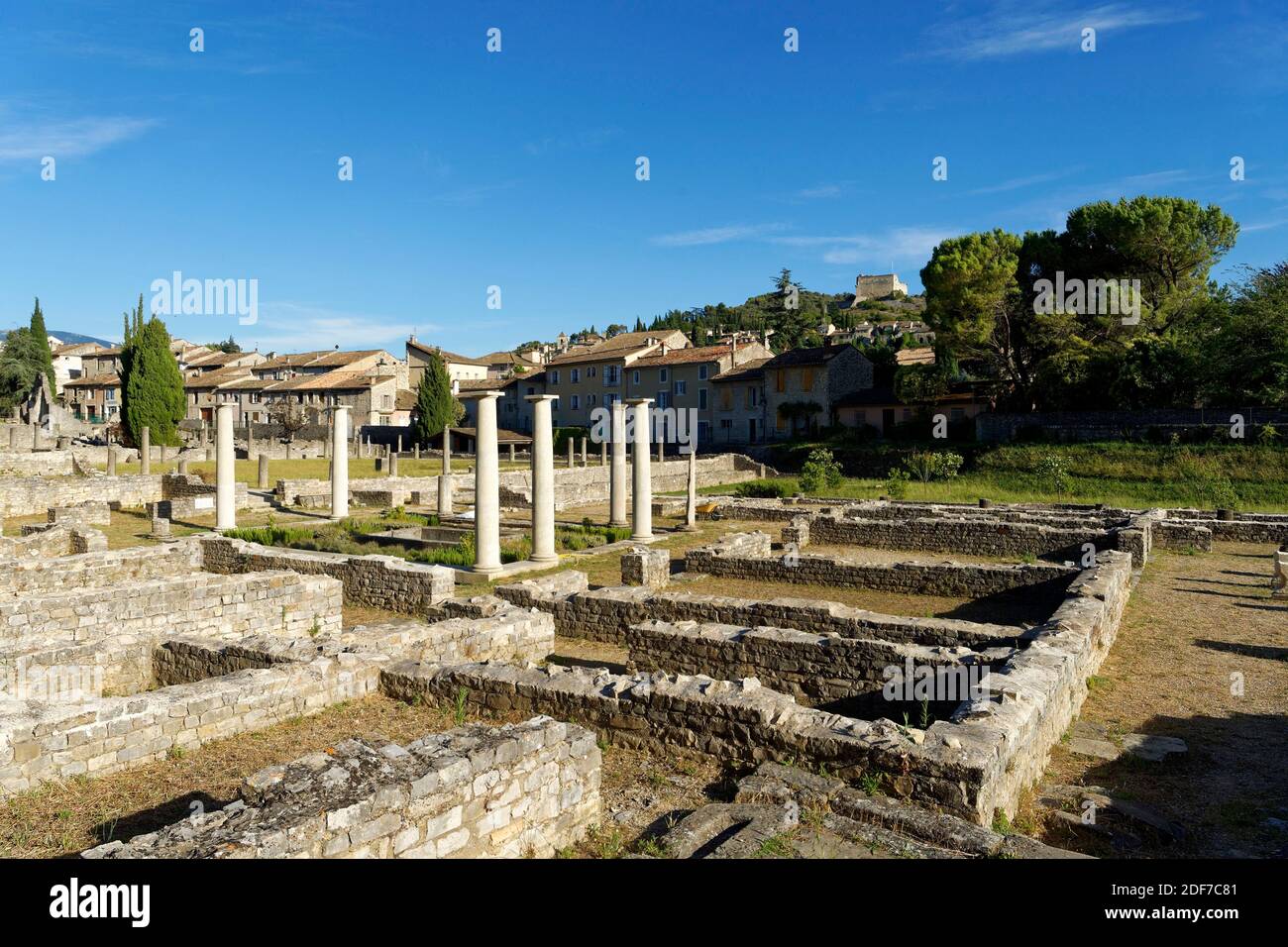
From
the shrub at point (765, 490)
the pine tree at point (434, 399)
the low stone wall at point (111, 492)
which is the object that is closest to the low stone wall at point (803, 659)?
the low stone wall at point (111, 492)

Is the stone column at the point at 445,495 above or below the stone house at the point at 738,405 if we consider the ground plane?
below

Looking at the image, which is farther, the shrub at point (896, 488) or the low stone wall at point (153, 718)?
the shrub at point (896, 488)

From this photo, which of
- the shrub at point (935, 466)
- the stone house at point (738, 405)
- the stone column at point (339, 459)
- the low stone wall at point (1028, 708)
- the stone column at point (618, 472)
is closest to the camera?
the low stone wall at point (1028, 708)

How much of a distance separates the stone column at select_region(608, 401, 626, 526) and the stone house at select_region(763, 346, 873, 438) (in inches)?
A: 1345

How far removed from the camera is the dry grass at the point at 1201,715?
21.2ft

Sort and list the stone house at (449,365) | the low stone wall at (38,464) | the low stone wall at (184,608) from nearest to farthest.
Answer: the low stone wall at (184,608), the low stone wall at (38,464), the stone house at (449,365)

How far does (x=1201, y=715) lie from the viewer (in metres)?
9.02

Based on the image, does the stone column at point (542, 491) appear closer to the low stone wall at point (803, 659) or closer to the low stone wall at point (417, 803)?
the low stone wall at point (803, 659)

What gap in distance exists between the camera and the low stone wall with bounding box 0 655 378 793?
6223 millimetres

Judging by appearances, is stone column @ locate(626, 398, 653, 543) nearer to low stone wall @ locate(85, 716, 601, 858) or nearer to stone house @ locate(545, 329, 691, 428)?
low stone wall @ locate(85, 716, 601, 858)

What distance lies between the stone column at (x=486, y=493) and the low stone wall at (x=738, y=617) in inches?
162
